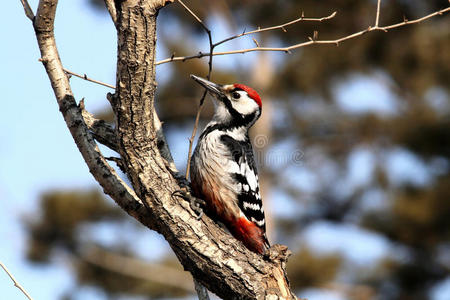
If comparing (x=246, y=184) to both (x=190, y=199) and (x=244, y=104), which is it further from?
(x=190, y=199)

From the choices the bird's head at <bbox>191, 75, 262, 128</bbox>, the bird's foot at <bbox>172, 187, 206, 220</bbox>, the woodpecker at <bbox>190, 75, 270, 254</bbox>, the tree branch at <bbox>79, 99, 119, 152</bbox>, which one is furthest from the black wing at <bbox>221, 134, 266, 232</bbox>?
the tree branch at <bbox>79, 99, 119, 152</bbox>

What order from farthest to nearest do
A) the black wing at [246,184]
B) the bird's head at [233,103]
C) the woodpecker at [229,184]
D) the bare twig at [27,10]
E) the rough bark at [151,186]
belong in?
the bird's head at [233,103] < the black wing at [246,184] < the woodpecker at [229,184] < the bare twig at [27,10] < the rough bark at [151,186]

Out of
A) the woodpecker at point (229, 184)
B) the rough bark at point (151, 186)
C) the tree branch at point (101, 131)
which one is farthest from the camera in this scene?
the woodpecker at point (229, 184)

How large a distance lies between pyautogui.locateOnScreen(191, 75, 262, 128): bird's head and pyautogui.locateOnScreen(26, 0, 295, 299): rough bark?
1788 mm

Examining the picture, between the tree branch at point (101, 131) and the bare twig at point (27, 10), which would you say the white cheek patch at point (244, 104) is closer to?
the tree branch at point (101, 131)

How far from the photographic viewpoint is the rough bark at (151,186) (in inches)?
127

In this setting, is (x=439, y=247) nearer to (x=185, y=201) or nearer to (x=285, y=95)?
(x=285, y=95)

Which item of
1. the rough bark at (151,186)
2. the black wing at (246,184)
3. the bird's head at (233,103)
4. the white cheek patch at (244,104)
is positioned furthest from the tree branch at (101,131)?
the white cheek patch at (244,104)

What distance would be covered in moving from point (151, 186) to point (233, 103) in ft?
7.17

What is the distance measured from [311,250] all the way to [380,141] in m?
5.59

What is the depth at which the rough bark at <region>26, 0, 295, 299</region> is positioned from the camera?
322 cm

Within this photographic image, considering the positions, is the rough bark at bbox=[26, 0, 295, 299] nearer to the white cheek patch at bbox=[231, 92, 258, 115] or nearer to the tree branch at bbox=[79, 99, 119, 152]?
the tree branch at bbox=[79, 99, 119, 152]

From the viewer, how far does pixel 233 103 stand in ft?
18.1

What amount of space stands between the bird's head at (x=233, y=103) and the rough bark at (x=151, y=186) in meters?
1.79
